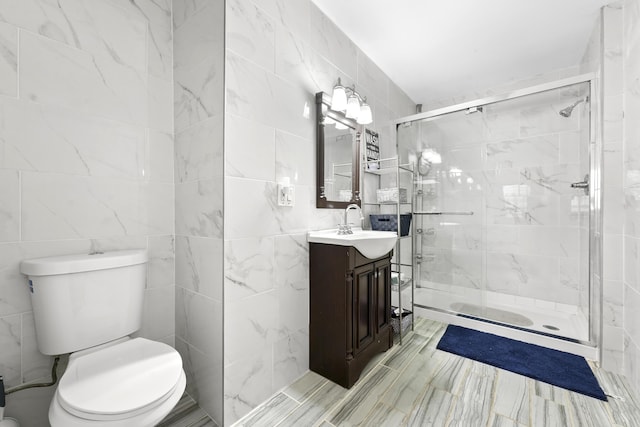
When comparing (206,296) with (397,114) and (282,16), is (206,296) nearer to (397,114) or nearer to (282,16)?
(282,16)

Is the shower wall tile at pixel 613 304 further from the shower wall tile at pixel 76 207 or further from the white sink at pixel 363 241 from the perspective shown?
the shower wall tile at pixel 76 207

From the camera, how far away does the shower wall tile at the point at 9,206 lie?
3.60 ft

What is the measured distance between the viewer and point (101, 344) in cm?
123

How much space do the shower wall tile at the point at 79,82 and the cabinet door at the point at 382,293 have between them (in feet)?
5.57

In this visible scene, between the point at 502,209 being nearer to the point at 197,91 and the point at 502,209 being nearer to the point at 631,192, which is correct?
the point at 631,192

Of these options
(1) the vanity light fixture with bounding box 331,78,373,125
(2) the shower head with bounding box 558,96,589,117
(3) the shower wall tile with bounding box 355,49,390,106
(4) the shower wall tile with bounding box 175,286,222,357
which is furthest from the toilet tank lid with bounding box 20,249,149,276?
(2) the shower head with bounding box 558,96,589,117

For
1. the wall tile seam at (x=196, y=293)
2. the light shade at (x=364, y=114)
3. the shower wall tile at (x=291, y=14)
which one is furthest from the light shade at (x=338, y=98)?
the wall tile seam at (x=196, y=293)

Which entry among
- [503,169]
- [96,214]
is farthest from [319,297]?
[503,169]

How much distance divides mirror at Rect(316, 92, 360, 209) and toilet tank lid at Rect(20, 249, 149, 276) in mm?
1087

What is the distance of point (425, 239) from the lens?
3.00 meters

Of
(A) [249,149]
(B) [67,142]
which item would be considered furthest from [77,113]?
(A) [249,149]

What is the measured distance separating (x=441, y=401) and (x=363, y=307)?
2.07 feet

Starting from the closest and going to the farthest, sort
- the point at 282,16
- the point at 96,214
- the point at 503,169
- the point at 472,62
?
the point at 96,214 → the point at 282,16 → the point at 472,62 → the point at 503,169

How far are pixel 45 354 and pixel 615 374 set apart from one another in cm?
312
